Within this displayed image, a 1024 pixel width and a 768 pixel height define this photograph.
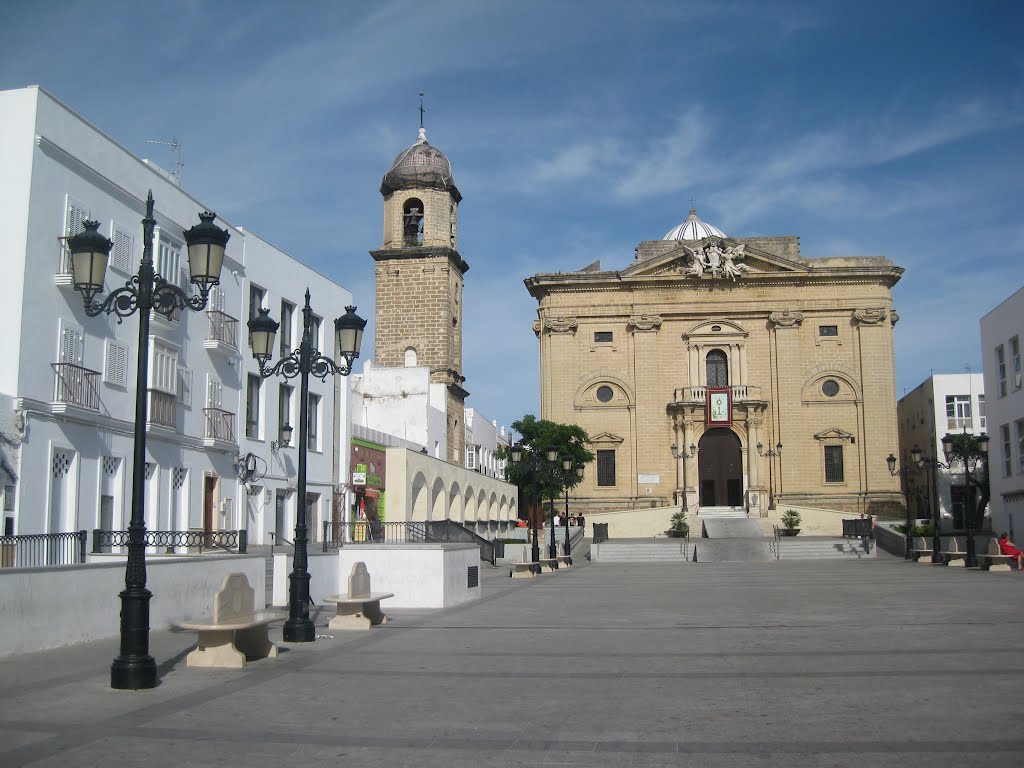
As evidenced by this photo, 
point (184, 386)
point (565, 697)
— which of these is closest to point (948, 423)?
point (184, 386)

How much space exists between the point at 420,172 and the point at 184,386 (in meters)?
30.3

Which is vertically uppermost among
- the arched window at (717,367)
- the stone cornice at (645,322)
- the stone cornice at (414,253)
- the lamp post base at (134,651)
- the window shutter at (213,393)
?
the stone cornice at (414,253)

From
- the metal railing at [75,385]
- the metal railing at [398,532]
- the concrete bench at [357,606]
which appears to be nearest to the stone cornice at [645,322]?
the metal railing at [398,532]

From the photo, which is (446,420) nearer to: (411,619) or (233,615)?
(411,619)

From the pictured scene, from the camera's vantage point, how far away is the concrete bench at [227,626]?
1048 cm

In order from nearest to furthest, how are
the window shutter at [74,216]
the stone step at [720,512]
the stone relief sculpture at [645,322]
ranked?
the window shutter at [74,216] < the stone step at [720,512] < the stone relief sculpture at [645,322]

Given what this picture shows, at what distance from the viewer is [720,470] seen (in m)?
55.5

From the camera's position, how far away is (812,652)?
11.7 m

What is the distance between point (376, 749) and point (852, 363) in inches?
2069

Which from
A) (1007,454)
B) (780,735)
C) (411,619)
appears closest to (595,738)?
(780,735)

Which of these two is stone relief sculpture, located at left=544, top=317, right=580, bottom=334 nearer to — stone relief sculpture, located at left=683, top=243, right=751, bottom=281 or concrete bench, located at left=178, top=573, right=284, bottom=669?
stone relief sculpture, located at left=683, top=243, right=751, bottom=281

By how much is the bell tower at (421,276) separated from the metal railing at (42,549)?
3260cm

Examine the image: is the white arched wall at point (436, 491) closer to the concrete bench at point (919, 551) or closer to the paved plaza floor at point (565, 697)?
the concrete bench at point (919, 551)

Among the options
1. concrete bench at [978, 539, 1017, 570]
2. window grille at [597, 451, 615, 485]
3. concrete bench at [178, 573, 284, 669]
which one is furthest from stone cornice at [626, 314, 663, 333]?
concrete bench at [178, 573, 284, 669]
